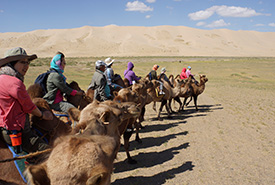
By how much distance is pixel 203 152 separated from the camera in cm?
659

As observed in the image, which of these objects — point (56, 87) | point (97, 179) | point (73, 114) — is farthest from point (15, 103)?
point (97, 179)

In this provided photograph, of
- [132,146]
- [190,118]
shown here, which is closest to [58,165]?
[132,146]

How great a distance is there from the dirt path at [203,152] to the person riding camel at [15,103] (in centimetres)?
169

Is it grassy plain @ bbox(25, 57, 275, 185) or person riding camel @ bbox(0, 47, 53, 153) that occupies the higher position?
person riding camel @ bbox(0, 47, 53, 153)

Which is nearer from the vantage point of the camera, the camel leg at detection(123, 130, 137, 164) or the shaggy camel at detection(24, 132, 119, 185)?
the shaggy camel at detection(24, 132, 119, 185)

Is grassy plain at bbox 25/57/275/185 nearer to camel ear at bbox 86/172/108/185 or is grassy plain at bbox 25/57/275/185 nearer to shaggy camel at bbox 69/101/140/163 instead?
shaggy camel at bbox 69/101/140/163

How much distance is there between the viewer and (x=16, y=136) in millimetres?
2562

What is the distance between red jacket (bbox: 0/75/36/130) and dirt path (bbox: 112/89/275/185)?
1.83m

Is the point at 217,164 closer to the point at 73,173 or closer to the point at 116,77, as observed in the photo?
the point at 116,77

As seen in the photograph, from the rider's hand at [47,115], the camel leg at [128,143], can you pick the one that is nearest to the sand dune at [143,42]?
the camel leg at [128,143]

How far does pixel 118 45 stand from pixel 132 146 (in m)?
118

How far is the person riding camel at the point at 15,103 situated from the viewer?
7.97ft

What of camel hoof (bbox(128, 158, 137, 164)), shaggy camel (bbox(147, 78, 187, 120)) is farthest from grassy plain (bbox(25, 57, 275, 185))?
shaggy camel (bbox(147, 78, 187, 120))

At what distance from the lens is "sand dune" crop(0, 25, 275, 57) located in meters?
109
